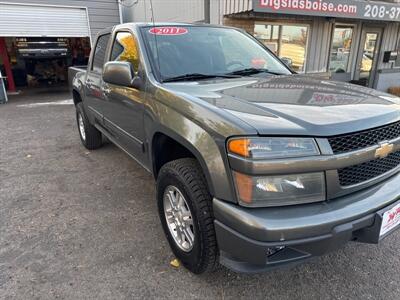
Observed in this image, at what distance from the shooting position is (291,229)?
5.31 ft

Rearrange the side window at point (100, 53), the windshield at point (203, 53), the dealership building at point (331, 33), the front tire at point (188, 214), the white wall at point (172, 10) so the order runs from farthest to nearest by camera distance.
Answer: the white wall at point (172, 10)
the dealership building at point (331, 33)
the side window at point (100, 53)
the windshield at point (203, 53)
the front tire at point (188, 214)

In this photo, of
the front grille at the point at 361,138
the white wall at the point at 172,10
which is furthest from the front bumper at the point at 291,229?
the white wall at the point at 172,10

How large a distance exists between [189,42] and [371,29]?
9.75m

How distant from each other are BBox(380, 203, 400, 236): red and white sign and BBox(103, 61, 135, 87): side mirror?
218 cm

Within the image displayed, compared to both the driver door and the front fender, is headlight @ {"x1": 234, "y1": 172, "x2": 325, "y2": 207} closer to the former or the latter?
the front fender

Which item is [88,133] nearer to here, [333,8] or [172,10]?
[333,8]

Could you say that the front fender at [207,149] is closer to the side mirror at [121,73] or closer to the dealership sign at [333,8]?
the side mirror at [121,73]

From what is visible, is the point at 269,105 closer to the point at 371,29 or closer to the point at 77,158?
the point at 77,158

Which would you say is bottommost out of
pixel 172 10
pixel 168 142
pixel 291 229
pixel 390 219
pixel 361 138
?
pixel 390 219

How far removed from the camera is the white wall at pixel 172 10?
789 centimetres

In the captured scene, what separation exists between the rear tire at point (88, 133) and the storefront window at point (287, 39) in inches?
207

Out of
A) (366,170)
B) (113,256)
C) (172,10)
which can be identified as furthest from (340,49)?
(113,256)

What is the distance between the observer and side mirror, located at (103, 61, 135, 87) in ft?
8.73

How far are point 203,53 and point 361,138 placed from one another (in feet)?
5.70
